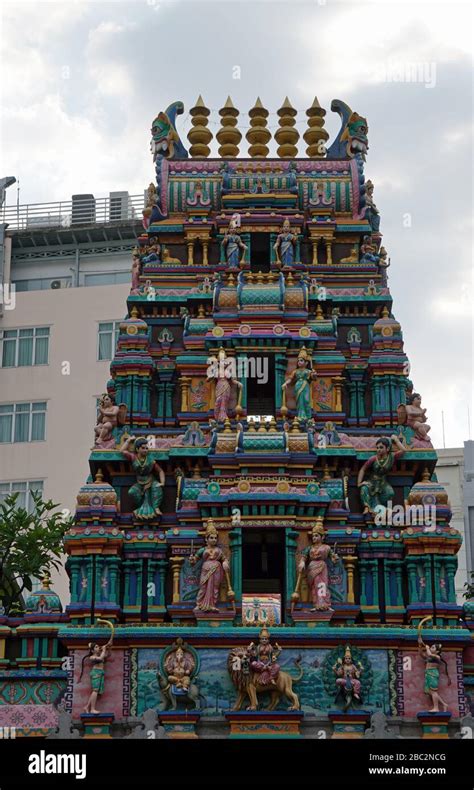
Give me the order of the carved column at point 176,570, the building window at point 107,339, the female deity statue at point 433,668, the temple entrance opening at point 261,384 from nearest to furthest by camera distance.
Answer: the female deity statue at point 433,668 < the carved column at point 176,570 < the temple entrance opening at point 261,384 < the building window at point 107,339

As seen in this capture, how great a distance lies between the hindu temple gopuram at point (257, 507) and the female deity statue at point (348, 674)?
0.09m

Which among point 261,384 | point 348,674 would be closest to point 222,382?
point 261,384

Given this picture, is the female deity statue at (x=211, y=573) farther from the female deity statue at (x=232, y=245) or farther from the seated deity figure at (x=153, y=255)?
the seated deity figure at (x=153, y=255)

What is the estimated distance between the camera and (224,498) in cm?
4044

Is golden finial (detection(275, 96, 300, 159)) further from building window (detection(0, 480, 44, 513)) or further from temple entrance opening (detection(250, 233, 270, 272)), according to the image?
building window (detection(0, 480, 44, 513))

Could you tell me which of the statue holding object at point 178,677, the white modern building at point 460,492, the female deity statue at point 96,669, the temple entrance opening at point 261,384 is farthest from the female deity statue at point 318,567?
the white modern building at point 460,492

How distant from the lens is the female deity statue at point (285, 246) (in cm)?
4603

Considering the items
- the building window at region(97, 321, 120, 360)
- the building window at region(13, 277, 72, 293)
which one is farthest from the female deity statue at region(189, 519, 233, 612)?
the building window at region(13, 277, 72, 293)

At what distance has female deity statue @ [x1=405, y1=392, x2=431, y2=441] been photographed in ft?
140

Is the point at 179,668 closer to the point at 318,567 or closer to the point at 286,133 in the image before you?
the point at 318,567

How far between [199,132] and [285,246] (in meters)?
6.57

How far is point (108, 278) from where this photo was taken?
69.5 metres

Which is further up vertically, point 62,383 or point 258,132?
point 258,132
